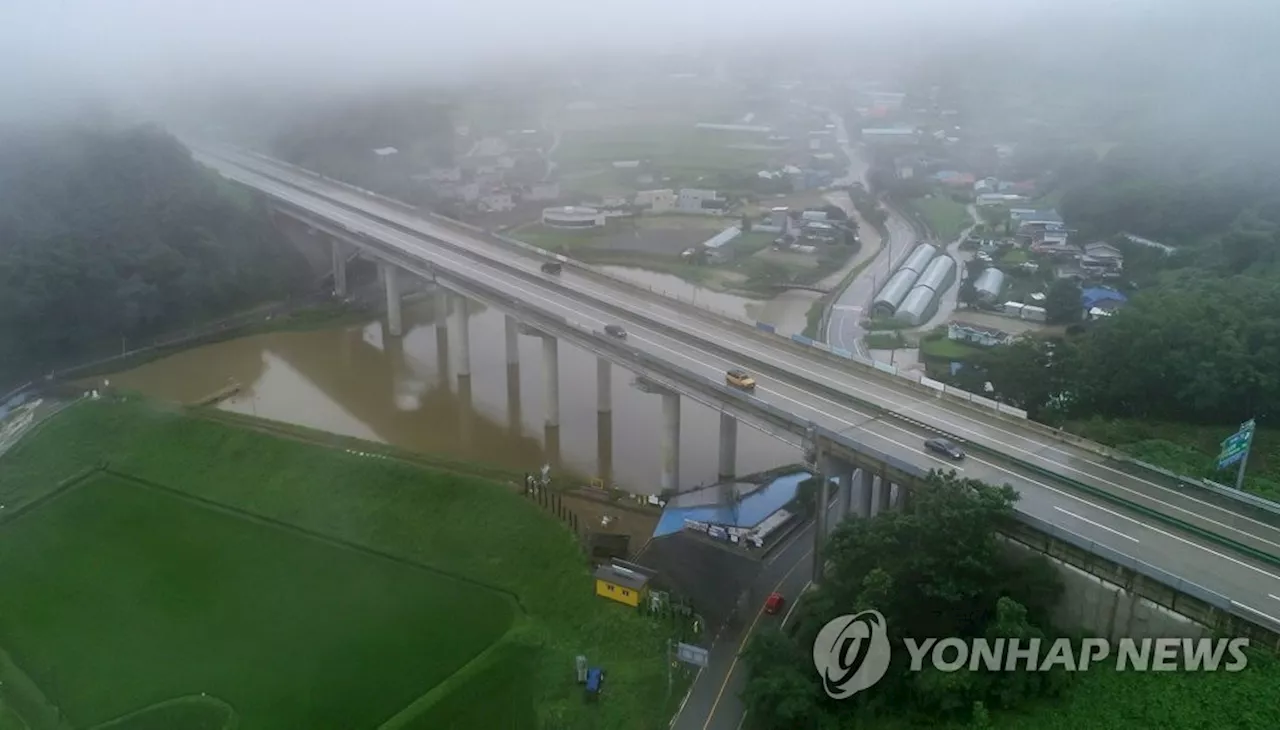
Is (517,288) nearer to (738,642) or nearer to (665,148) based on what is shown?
(738,642)

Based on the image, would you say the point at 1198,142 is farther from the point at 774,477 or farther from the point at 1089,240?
the point at 774,477

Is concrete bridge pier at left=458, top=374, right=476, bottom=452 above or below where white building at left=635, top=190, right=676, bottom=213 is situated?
below

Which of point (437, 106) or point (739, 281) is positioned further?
point (437, 106)

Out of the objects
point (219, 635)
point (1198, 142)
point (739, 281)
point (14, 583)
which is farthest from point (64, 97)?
point (1198, 142)

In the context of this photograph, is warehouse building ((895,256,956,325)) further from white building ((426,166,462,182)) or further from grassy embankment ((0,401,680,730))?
white building ((426,166,462,182))

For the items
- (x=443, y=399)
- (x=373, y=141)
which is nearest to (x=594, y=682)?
(x=443, y=399)

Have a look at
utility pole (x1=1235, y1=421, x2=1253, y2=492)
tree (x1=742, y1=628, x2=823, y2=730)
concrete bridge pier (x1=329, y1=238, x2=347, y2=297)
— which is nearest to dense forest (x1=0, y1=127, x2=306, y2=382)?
concrete bridge pier (x1=329, y1=238, x2=347, y2=297)

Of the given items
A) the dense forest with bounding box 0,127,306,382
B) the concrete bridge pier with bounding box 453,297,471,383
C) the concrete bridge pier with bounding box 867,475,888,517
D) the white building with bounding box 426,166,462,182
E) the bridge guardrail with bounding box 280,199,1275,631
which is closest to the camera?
the bridge guardrail with bounding box 280,199,1275,631
